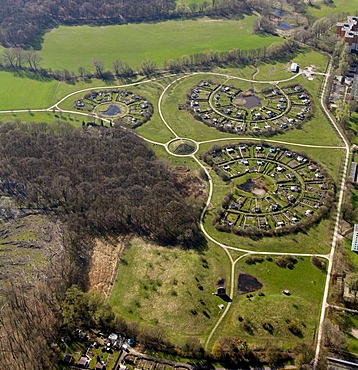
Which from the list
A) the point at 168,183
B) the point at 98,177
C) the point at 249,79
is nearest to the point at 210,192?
the point at 168,183

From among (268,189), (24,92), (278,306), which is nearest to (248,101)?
(268,189)

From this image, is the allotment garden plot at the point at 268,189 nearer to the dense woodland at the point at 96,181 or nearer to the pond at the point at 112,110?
the dense woodland at the point at 96,181

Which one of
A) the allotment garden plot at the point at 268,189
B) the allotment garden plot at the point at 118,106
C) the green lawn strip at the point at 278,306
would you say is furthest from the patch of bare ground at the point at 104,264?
the allotment garden plot at the point at 118,106

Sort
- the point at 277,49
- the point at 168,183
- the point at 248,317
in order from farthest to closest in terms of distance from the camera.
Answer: the point at 277,49, the point at 168,183, the point at 248,317

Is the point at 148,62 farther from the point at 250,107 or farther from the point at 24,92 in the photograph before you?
the point at 250,107

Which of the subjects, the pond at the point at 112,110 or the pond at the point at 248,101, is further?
the pond at the point at 248,101

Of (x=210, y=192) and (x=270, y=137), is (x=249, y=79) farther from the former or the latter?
(x=210, y=192)
